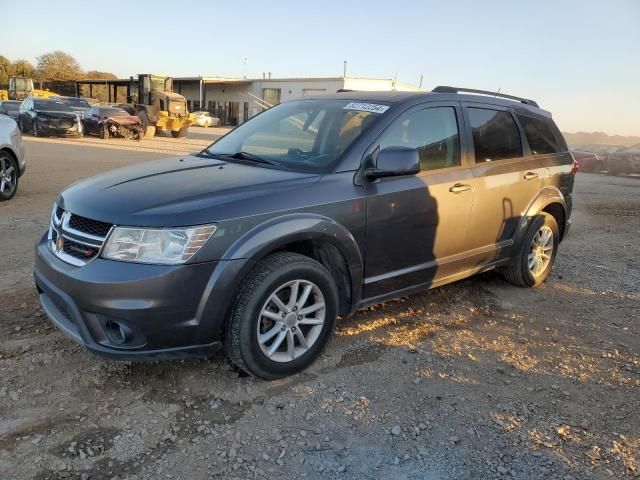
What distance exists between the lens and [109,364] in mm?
3398

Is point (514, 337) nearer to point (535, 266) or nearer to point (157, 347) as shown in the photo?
point (535, 266)

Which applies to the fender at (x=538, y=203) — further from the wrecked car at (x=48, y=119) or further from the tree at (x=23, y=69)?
the tree at (x=23, y=69)

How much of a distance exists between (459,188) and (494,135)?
0.81 m

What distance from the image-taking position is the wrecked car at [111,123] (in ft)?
78.5

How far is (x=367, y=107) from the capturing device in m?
3.96

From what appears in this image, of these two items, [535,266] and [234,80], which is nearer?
[535,266]

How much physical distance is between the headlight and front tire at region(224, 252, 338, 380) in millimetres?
413

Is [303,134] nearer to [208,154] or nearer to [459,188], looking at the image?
[208,154]

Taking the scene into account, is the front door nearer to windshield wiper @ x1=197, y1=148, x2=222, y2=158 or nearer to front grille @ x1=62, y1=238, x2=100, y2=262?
windshield wiper @ x1=197, y1=148, x2=222, y2=158

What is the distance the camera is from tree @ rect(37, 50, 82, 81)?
72.7 metres

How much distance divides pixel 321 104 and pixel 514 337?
2.35m

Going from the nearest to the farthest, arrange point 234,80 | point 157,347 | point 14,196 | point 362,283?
point 157,347 → point 362,283 → point 14,196 → point 234,80

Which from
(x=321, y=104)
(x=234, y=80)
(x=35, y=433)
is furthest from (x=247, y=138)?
(x=234, y=80)

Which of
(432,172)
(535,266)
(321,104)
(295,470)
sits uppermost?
(321,104)
